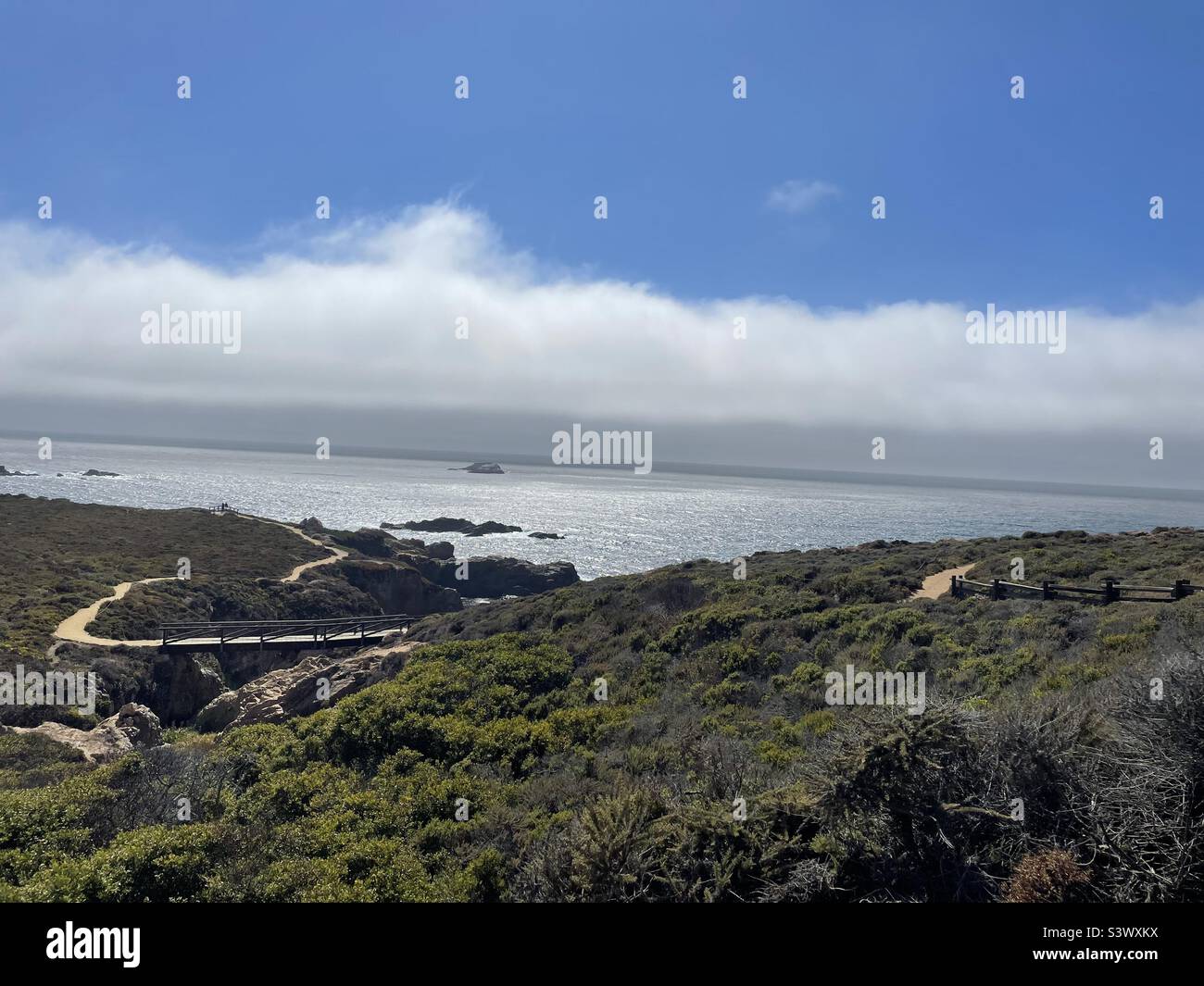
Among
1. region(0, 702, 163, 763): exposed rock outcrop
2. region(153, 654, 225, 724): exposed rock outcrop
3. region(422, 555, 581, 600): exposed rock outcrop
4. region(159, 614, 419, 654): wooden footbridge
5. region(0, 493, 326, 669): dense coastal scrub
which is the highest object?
region(0, 493, 326, 669): dense coastal scrub

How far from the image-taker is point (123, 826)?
800cm

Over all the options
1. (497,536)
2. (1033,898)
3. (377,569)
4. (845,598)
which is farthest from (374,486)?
(1033,898)

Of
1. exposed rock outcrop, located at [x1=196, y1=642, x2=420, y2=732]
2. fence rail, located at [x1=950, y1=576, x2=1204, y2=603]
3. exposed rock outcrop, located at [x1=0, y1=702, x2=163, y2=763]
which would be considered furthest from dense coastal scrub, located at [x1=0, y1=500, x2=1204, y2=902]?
exposed rock outcrop, located at [x1=196, y1=642, x2=420, y2=732]

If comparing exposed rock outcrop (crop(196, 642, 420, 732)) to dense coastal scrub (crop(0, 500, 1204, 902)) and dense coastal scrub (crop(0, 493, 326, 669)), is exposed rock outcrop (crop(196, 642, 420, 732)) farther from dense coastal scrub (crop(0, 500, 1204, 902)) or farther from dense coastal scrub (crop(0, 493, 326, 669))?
dense coastal scrub (crop(0, 493, 326, 669))

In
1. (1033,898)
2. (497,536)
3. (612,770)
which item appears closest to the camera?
(1033,898)

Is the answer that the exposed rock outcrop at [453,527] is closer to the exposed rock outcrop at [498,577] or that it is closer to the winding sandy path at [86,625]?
the exposed rock outcrop at [498,577]

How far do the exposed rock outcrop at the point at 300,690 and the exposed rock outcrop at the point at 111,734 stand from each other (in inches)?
82.5

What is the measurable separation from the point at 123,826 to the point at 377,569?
42.5 metres

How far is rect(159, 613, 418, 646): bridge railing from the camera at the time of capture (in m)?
27.8

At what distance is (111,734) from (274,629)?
49.6 feet

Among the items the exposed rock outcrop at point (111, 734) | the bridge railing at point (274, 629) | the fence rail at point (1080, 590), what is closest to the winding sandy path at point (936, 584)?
the fence rail at point (1080, 590)

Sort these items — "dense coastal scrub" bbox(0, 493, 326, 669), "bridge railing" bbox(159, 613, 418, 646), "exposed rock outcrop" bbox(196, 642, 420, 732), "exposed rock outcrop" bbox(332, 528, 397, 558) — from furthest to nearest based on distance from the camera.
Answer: "exposed rock outcrop" bbox(332, 528, 397, 558) < "bridge railing" bbox(159, 613, 418, 646) < "dense coastal scrub" bbox(0, 493, 326, 669) < "exposed rock outcrop" bbox(196, 642, 420, 732)

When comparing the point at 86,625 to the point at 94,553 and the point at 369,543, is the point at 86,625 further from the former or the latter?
the point at 369,543
